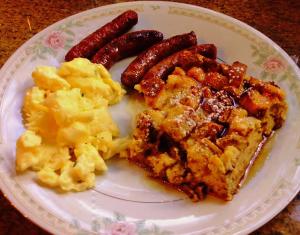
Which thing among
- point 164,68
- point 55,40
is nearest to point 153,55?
point 164,68

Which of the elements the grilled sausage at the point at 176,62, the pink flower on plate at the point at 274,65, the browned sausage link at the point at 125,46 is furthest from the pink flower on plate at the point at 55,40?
the pink flower on plate at the point at 274,65

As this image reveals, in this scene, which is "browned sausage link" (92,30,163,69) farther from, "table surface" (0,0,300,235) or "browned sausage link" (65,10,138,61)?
"table surface" (0,0,300,235)

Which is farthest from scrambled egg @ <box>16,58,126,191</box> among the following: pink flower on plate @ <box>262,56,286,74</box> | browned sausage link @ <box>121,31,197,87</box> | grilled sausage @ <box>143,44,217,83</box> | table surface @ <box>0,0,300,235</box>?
pink flower on plate @ <box>262,56,286,74</box>

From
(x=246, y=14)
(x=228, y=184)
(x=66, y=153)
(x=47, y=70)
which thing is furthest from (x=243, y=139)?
(x=246, y=14)

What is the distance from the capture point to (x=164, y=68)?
7.87 ft

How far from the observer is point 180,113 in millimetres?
2104

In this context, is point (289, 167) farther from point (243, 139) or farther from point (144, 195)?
point (144, 195)

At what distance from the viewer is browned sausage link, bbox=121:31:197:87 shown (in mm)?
2395

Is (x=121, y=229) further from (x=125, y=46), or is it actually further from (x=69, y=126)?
(x=125, y=46)

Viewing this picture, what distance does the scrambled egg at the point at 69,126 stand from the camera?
197 cm

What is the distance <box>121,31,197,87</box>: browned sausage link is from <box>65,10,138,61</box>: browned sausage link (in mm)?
209

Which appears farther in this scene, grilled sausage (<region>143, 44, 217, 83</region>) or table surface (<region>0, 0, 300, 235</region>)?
table surface (<region>0, 0, 300, 235</region>)

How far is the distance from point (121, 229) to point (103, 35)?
1131 mm

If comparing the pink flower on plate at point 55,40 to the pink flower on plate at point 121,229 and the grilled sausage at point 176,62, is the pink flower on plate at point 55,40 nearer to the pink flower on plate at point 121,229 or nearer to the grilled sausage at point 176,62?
the grilled sausage at point 176,62
